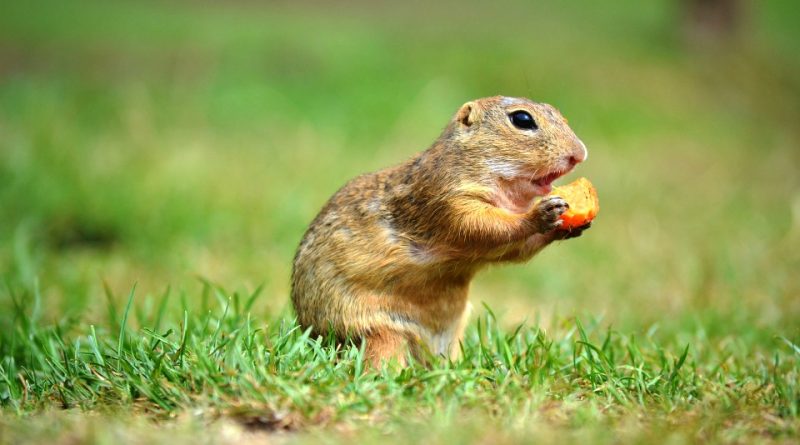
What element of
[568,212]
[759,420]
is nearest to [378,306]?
[568,212]

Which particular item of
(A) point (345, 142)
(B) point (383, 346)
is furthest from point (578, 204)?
(A) point (345, 142)

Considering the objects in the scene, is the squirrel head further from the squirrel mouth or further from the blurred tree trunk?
the blurred tree trunk

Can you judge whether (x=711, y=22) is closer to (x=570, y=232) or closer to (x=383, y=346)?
(x=570, y=232)

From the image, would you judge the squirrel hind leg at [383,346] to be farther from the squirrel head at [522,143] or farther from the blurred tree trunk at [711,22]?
the blurred tree trunk at [711,22]

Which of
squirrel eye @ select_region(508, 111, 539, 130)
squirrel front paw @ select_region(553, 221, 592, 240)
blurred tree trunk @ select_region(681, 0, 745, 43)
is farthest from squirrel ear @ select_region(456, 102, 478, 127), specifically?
blurred tree trunk @ select_region(681, 0, 745, 43)

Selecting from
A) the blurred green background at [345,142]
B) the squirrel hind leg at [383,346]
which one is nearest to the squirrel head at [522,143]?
the squirrel hind leg at [383,346]
